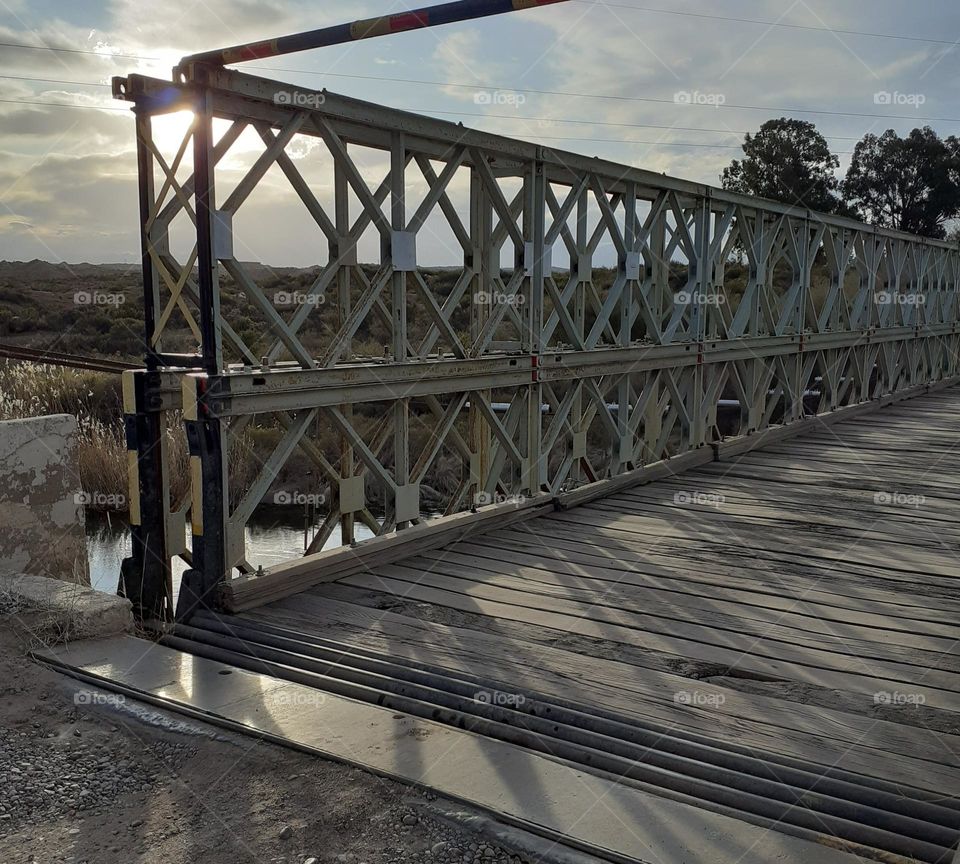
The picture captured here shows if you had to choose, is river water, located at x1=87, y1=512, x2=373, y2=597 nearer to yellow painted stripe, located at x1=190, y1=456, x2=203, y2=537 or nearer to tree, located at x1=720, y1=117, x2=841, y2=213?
yellow painted stripe, located at x1=190, y1=456, x2=203, y2=537

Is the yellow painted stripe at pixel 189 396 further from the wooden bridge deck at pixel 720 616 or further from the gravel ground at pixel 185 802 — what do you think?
the gravel ground at pixel 185 802

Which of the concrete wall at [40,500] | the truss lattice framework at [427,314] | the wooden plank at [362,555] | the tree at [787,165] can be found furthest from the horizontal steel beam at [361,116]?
the tree at [787,165]

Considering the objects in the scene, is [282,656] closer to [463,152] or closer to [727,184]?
[463,152]

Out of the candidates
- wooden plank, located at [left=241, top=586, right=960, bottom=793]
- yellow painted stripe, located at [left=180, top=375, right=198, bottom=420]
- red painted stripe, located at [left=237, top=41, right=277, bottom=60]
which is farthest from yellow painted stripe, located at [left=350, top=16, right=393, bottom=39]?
wooden plank, located at [left=241, top=586, right=960, bottom=793]

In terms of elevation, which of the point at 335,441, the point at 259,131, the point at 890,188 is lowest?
the point at 335,441

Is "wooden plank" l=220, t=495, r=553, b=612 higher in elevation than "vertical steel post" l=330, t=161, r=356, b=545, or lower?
lower

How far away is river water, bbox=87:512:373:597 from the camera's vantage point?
10.9m

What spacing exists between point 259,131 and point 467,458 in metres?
3.65

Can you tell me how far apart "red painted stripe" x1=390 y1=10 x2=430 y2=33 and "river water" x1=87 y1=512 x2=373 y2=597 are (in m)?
7.53

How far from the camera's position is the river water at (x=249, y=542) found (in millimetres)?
10859

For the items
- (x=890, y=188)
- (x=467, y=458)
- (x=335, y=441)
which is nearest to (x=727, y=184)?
(x=890, y=188)

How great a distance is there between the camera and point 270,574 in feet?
17.0

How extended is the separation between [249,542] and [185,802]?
9.76 m

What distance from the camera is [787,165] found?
40.5 metres
